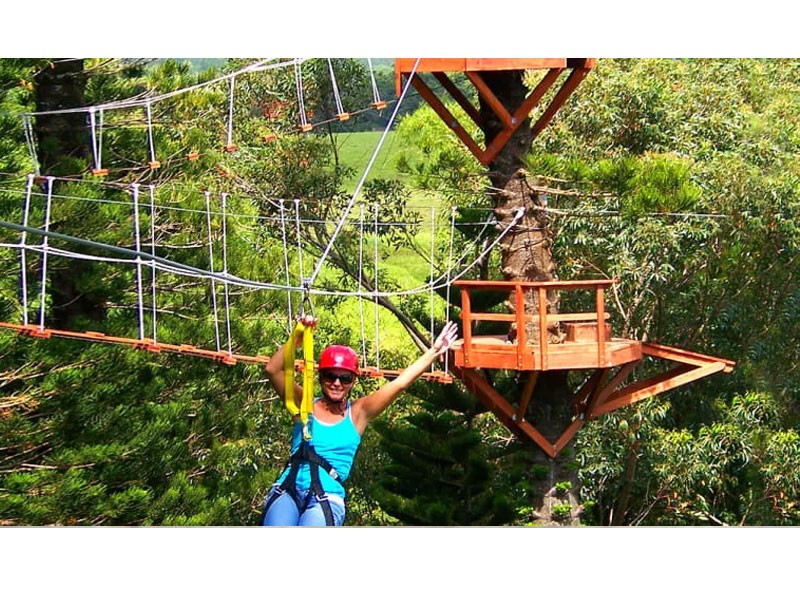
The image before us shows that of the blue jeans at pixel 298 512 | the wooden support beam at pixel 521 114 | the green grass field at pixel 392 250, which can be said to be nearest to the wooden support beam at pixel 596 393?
the wooden support beam at pixel 521 114

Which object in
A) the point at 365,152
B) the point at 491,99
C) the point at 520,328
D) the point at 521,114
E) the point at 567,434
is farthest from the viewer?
the point at 365,152

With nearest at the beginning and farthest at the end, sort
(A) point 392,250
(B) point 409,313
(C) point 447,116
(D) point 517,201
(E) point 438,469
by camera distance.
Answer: (C) point 447,116 < (D) point 517,201 < (E) point 438,469 < (B) point 409,313 < (A) point 392,250

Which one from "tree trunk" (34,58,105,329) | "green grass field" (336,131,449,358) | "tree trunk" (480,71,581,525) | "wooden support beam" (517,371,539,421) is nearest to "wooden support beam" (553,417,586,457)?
"wooden support beam" (517,371,539,421)

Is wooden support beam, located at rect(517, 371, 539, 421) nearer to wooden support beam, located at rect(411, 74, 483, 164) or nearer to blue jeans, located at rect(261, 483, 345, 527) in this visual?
wooden support beam, located at rect(411, 74, 483, 164)

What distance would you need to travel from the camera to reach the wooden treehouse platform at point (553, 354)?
5078 millimetres

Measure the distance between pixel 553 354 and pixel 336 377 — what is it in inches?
78.1

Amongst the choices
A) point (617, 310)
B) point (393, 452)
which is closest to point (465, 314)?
point (393, 452)

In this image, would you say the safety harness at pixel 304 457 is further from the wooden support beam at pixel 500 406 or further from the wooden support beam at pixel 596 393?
the wooden support beam at pixel 596 393

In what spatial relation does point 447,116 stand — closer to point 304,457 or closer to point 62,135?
point 62,135

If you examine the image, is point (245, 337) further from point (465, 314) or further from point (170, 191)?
point (465, 314)

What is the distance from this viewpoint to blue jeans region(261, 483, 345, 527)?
309 centimetres

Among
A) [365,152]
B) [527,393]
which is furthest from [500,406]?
[365,152]

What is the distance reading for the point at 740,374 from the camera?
830cm

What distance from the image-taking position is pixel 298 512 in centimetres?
313
